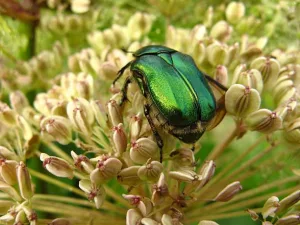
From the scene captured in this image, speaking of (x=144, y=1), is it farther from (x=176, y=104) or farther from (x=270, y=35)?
(x=176, y=104)

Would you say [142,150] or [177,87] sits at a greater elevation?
[177,87]

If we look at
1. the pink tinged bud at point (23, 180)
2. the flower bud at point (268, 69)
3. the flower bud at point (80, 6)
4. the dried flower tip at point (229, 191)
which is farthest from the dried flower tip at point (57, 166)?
the flower bud at point (80, 6)

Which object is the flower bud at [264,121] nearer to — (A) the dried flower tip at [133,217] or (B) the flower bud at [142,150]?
(B) the flower bud at [142,150]

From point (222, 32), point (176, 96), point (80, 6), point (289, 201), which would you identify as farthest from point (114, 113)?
point (80, 6)

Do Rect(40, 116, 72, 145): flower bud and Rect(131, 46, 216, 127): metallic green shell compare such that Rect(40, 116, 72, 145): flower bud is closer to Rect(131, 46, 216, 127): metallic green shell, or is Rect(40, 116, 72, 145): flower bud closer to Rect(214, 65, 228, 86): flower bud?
Rect(131, 46, 216, 127): metallic green shell

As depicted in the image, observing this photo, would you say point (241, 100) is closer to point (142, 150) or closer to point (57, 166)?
point (142, 150)
